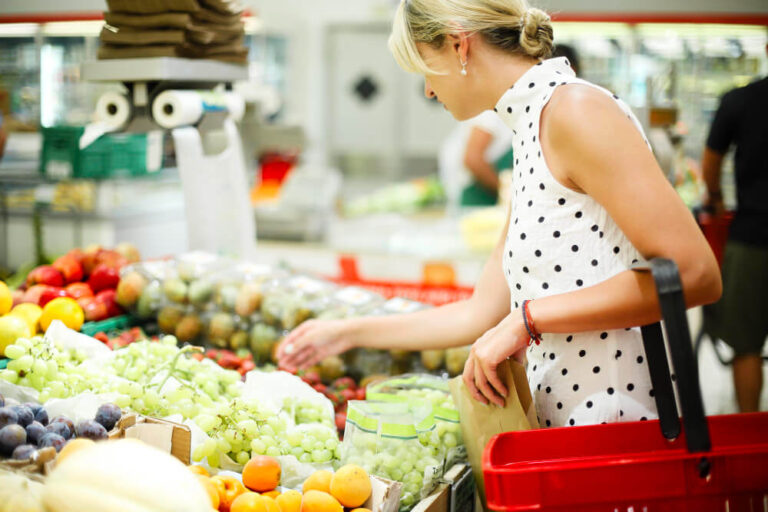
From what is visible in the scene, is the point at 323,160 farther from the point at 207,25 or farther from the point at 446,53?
the point at 446,53

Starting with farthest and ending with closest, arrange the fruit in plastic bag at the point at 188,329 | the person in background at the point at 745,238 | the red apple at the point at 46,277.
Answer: the person in background at the point at 745,238 < the red apple at the point at 46,277 < the fruit in plastic bag at the point at 188,329

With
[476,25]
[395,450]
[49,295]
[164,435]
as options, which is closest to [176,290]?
[49,295]

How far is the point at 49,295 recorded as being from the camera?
2439mm

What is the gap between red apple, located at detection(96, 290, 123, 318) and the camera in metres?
2.59

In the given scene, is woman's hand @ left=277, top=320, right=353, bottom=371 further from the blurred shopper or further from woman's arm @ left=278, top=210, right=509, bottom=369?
the blurred shopper

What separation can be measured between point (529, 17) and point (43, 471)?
1.23m

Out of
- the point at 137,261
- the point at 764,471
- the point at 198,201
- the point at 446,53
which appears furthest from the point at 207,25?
the point at 764,471

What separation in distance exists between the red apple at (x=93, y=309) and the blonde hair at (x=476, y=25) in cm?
150

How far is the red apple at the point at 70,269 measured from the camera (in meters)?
2.72

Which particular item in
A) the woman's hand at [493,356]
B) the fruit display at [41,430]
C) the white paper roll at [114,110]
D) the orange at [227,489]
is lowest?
the orange at [227,489]

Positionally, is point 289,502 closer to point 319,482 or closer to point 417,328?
point 319,482

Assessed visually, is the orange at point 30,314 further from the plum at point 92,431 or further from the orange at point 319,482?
the orange at point 319,482

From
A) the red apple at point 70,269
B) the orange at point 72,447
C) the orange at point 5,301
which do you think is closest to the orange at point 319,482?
the orange at point 72,447

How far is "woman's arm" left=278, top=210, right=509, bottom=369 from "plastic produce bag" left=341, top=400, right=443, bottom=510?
319mm
